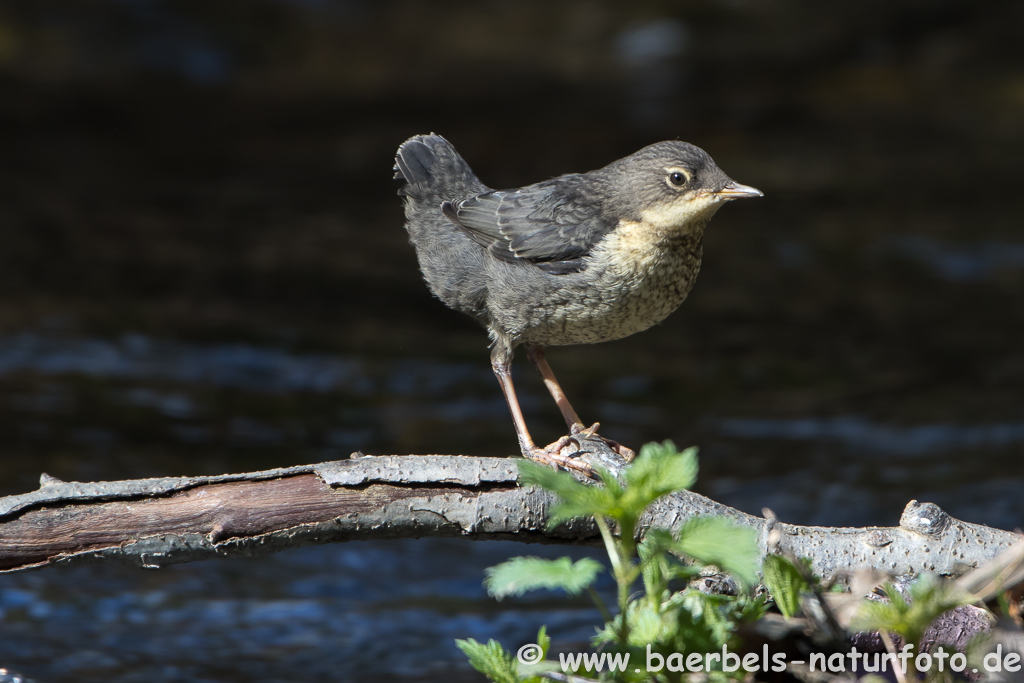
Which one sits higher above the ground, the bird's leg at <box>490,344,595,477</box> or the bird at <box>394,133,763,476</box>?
the bird at <box>394,133,763,476</box>

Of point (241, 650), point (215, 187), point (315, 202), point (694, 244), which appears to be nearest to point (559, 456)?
point (694, 244)

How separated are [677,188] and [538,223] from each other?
65 centimetres

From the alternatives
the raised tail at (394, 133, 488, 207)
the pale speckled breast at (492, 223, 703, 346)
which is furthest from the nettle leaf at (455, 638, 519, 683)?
the raised tail at (394, 133, 488, 207)

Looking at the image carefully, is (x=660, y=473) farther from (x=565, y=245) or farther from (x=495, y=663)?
(x=565, y=245)

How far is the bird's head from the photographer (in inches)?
159

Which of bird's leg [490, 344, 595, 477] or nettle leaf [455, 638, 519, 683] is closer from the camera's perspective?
nettle leaf [455, 638, 519, 683]

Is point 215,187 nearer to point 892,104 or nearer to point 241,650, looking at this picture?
point 241,650

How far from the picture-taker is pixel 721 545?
6.77 ft

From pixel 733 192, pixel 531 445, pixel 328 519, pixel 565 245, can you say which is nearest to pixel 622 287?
pixel 565 245

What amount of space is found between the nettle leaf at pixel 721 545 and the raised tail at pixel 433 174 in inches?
113

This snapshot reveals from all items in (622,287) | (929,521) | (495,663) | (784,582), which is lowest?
(495,663)

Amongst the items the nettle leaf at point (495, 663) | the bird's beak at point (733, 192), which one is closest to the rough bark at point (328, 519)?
the nettle leaf at point (495, 663)

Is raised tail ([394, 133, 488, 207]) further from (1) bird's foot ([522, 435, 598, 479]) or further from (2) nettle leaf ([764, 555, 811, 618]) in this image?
(2) nettle leaf ([764, 555, 811, 618])

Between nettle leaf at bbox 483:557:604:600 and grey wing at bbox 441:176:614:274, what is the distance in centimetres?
220
